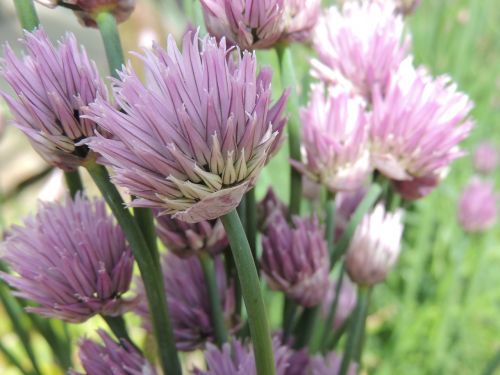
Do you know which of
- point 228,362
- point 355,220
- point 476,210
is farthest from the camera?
point 476,210

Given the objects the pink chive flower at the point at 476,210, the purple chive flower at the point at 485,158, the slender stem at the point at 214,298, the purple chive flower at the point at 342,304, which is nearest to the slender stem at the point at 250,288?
the slender stem at the point at 214,298

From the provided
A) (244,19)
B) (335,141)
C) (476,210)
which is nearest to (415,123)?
(335,141)

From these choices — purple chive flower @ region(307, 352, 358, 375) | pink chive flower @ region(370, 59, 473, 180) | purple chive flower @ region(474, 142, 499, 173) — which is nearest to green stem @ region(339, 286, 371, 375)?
purple chive flower @ region(307, 352, 358, 375)

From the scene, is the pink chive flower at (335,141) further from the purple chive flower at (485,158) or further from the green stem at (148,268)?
the purple chive flower at (485,158)

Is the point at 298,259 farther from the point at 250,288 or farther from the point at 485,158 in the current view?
the point at 485,158

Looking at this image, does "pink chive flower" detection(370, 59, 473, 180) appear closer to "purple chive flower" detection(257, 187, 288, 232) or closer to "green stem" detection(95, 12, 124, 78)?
"purple chive flower" detection(257, 187, 288, 232)

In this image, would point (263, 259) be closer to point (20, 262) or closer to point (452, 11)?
point (20, 262)

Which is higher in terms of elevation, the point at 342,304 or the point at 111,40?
the point at 111,40
